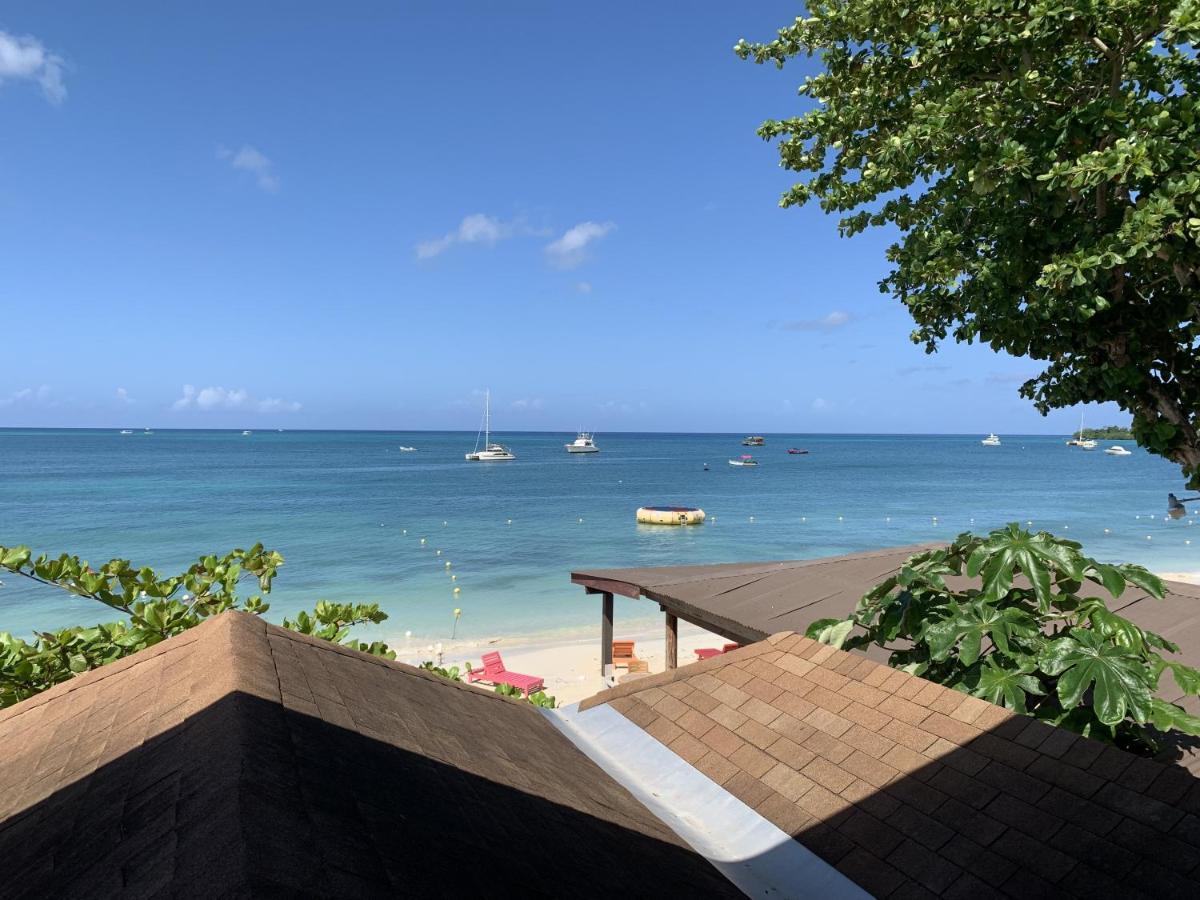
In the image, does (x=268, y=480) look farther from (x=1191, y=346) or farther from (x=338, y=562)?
(x=1191, y=346)

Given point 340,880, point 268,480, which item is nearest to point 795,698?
point 340,880

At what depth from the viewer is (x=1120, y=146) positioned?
4.73 m

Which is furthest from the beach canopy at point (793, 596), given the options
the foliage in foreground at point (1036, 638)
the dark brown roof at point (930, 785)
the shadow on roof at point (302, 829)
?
the shadow on roof at point (302, 829)

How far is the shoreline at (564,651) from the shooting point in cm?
1812

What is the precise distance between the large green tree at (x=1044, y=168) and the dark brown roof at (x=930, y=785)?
144 inches

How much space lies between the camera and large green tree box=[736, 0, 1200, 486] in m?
5.04

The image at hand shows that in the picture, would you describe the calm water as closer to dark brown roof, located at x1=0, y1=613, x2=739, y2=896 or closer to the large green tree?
the large green tree

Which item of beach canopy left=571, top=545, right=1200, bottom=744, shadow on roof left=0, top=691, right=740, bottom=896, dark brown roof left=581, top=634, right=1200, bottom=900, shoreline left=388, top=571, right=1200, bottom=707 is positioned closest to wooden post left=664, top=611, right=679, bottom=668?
beach canopy left=571, top=545, right=1200, bottom=744

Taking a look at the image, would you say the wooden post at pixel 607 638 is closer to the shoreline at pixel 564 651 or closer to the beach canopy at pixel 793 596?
the shoreline at pixel 564 651

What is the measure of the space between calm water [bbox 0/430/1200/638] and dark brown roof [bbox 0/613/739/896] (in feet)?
71.0

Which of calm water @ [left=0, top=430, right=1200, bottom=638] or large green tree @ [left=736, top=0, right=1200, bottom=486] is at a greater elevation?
large green tree @ [left=736, top=0, right=1200, bottom=486]

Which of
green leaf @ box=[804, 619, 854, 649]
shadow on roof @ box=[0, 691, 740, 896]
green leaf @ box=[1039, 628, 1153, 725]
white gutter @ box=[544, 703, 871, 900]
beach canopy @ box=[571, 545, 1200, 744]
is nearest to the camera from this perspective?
shadow on roof @ box=[0, 691, 740, 896]

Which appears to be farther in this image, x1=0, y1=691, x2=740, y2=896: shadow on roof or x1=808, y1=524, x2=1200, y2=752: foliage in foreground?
x1=808, y1=524, x2=1200, y2=752: foliage in foreground

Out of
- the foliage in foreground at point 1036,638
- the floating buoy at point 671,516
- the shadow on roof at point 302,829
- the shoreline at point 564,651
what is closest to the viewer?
the shadow on roof at point 302,829
